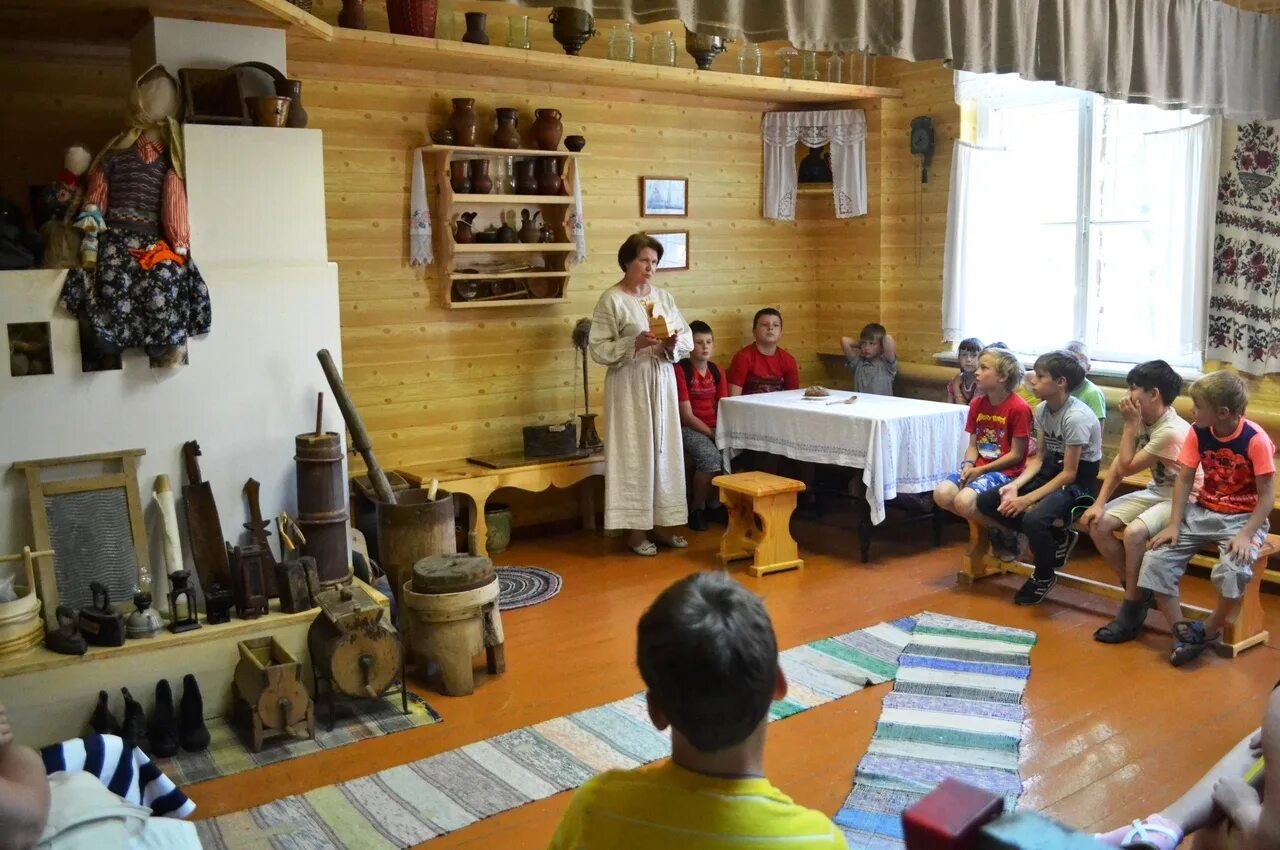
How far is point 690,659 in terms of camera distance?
138cm

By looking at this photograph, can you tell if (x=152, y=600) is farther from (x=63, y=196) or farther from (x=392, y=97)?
(x=392, y=97)

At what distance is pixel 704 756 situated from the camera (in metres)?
1.39

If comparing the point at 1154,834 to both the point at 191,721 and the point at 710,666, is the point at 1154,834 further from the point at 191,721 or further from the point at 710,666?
the point at 191,721

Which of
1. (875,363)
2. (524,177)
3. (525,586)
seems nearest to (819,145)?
(875,363)

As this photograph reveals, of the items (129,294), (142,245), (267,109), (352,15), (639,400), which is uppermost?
(352,15)

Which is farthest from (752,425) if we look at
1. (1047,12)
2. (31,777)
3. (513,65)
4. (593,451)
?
(31,777)

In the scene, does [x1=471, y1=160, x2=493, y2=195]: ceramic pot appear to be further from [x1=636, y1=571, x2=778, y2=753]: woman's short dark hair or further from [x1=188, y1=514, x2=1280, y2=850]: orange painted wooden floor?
[x1=636, y1=571, x2=778, y2=753]: woman's short dark hair

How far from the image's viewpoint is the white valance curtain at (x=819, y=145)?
7113 mm

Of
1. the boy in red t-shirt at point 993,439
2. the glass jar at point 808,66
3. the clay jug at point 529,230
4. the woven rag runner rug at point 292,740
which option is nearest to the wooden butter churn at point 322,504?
the woven rag runner rug at point 292,740

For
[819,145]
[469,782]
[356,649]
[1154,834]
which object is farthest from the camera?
[819,145]

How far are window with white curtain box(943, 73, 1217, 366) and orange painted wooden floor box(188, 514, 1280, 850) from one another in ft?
4.67

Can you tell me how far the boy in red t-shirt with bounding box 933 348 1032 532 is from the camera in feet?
17.0

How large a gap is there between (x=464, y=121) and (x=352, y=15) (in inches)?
31.7

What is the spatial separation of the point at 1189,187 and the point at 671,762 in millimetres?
5240
